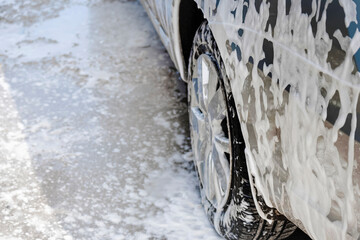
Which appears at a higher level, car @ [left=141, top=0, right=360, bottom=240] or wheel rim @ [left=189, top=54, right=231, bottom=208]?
car @ [left=141, top=0, right=360, bottom=240]

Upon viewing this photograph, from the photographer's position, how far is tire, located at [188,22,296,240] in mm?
1603

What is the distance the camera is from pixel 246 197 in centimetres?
160

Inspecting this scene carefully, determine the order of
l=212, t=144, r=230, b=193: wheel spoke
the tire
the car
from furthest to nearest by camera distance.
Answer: l=212, t=144, r=230, b=193: wheel spoke → the tire → the car

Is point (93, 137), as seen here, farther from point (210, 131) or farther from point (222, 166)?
point (222, 166)

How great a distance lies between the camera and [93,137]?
2699 millimetres

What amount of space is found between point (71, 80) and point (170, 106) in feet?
2.50

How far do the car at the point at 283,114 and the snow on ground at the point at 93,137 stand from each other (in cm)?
49

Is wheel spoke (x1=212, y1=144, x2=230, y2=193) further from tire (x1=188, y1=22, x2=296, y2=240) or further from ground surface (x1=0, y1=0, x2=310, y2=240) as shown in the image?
ground surface (x1=0, y1=0, x2=310, y2=240)

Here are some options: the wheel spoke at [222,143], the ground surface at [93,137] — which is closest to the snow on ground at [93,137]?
the ground surface at [93,137]

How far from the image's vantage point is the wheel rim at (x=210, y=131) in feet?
5.70

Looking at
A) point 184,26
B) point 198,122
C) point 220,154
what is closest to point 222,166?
point 220,154

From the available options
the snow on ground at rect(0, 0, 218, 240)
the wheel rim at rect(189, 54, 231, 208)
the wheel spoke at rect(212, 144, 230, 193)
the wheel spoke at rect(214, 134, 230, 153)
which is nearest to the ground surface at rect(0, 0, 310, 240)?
the snow on ground at rect(0, 0, 218, 240)

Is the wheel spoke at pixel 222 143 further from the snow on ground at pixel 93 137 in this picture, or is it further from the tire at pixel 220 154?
the snow on ground at pixel 93 137

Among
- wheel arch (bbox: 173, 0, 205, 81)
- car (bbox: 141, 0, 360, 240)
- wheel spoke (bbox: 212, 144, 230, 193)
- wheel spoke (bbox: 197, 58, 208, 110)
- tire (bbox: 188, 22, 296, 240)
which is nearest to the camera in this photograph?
car (bbox: 141, 0, 360, 240)
